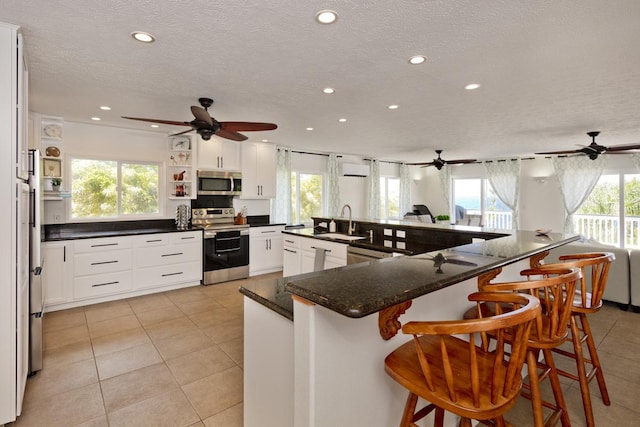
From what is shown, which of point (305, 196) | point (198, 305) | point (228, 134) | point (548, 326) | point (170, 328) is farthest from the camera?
point (305, 196)

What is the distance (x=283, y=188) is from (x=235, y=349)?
4.11 meters

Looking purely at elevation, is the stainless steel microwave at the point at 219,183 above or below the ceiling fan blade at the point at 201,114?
below

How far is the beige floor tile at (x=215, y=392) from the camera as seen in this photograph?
2162mm

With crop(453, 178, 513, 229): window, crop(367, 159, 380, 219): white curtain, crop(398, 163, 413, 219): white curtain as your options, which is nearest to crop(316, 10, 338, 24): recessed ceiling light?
crop(367, 159, 380, 219): white curtain

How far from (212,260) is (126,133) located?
2313mm

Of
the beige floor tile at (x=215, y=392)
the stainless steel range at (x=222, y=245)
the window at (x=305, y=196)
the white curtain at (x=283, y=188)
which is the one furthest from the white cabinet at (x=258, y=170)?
the beige floor tile at (x=215, y=392)

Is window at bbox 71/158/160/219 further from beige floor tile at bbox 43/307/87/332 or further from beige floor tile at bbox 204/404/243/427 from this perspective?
beige floor tile at bbox 204/404/243/427

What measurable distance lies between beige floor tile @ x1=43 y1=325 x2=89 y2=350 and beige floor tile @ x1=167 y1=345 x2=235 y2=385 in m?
1.21

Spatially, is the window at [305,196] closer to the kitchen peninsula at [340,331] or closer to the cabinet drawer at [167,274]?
the cabinet drawer at [167,274]

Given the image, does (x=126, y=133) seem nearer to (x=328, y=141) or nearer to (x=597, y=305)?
(x=328, y=141)

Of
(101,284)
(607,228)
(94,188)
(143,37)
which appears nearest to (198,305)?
(101,284)

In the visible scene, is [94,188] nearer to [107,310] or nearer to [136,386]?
[107,310]

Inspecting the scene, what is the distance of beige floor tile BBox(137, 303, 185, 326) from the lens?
12.1 feet

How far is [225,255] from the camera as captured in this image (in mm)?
5266
